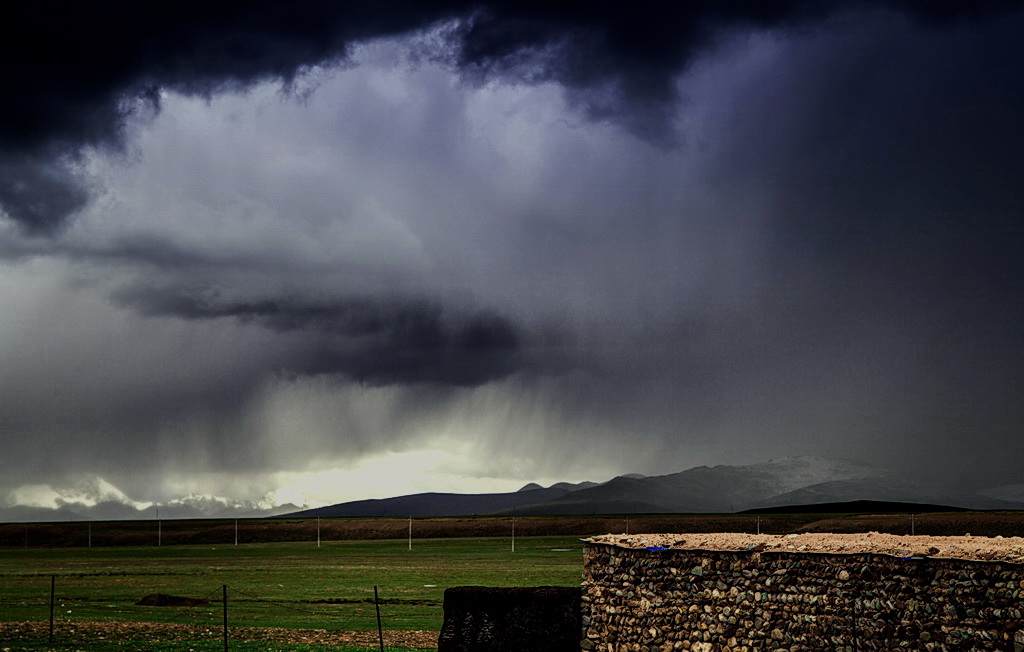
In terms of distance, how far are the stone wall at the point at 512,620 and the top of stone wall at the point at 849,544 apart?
1.94 m

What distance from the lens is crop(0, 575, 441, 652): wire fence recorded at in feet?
115

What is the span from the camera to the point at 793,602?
797 inches

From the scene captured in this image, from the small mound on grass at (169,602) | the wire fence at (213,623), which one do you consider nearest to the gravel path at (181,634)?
the wire fence at (213,623)

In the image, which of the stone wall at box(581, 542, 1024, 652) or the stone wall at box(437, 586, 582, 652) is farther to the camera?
the stone wall at box(437, 586, 582, 652)

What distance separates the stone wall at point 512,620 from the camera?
24.9 m

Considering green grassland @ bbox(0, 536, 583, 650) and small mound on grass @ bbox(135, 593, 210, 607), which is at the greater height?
small mound on grass @ bbox(135, 593, 210, 607)


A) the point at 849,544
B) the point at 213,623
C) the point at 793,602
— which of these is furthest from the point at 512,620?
the point at 213,623

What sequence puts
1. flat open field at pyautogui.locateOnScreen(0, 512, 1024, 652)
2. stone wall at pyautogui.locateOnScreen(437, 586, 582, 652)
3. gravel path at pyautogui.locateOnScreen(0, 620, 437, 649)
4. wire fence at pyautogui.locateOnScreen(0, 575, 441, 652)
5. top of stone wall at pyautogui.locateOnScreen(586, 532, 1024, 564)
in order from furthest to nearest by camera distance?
flat open field at pyautogui.locateOnScreen(0, 512, 1024, 652), gravel path at pyautogui.locateOnScreen(0, 620, 437, 649), wire fence at pyautogui.locateOnScreen(0, 575, 441, 652), stone wall at pyautogui.locateOnScreen(437, 586, 582, 652), top of stone wall at pyautogui.locateOnScreen(586, 532, 1024, 564)

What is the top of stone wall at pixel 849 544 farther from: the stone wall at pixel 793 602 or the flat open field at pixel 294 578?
the flat open field at pixel 294 578

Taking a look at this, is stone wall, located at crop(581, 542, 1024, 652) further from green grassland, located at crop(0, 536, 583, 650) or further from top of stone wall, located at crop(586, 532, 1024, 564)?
green grassland, located at crop(0, 536, 583, 650)

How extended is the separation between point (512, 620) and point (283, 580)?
49282 mm

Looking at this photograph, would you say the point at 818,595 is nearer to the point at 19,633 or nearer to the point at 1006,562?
the point at 1006,562

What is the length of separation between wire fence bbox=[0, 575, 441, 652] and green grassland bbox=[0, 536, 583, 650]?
0.38 feet

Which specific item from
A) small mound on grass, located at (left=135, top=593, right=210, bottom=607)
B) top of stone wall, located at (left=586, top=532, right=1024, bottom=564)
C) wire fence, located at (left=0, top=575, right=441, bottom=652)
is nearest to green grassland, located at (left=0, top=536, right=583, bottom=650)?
wire fence, located at (left=0, top=575, right=441, bottom=652)
